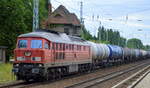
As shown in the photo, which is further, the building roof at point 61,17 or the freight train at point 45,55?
the building roof at point 61,17

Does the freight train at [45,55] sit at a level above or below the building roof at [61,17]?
below

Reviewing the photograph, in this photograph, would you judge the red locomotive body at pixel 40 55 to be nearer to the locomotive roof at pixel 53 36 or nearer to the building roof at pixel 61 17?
the locomotive roof at pixel 53 36

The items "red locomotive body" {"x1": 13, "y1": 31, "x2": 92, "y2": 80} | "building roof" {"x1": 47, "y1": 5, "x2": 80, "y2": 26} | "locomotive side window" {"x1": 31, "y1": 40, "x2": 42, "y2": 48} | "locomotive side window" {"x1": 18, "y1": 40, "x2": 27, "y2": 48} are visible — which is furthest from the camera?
"building roof" {"x1": 47, "y1": 5, "x2": 80, "y2": 26}

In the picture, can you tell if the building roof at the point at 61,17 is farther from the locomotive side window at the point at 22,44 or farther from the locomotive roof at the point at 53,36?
the locomotive side window at the point at 22,44

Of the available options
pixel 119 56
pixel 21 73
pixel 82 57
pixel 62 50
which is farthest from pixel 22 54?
pixel 119 56

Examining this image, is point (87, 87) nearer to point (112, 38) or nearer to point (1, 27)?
point (1, 27)

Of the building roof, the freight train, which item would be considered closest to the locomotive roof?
the freight train

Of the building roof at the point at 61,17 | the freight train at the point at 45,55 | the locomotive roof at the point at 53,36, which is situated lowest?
the freight train at the point at 45,55

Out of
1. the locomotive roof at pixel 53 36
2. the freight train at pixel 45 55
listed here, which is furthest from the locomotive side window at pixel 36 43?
the locomotive roof at pixel 53 36

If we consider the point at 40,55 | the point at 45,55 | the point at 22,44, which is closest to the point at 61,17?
the point at 22,44

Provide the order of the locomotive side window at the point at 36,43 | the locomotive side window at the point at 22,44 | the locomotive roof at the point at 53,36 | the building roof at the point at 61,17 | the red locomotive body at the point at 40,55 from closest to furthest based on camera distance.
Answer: the red locomotive body at the point at 40,55 < the locomotive side window at the point at 36,43 < the locomotive side window at the point at 22,44 < the locomotive roof at the point at 53,36 < the building roof at the point at 61,17

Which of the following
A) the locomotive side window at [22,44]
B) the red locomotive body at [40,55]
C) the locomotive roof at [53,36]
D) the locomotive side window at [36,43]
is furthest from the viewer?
the locomotive roof at [53,36]

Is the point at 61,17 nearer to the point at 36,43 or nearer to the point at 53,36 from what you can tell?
the point at 53,36

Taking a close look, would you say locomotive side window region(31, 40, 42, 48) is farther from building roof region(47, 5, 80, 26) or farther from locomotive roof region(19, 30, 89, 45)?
building roof region(47, 5, 80, 26)
